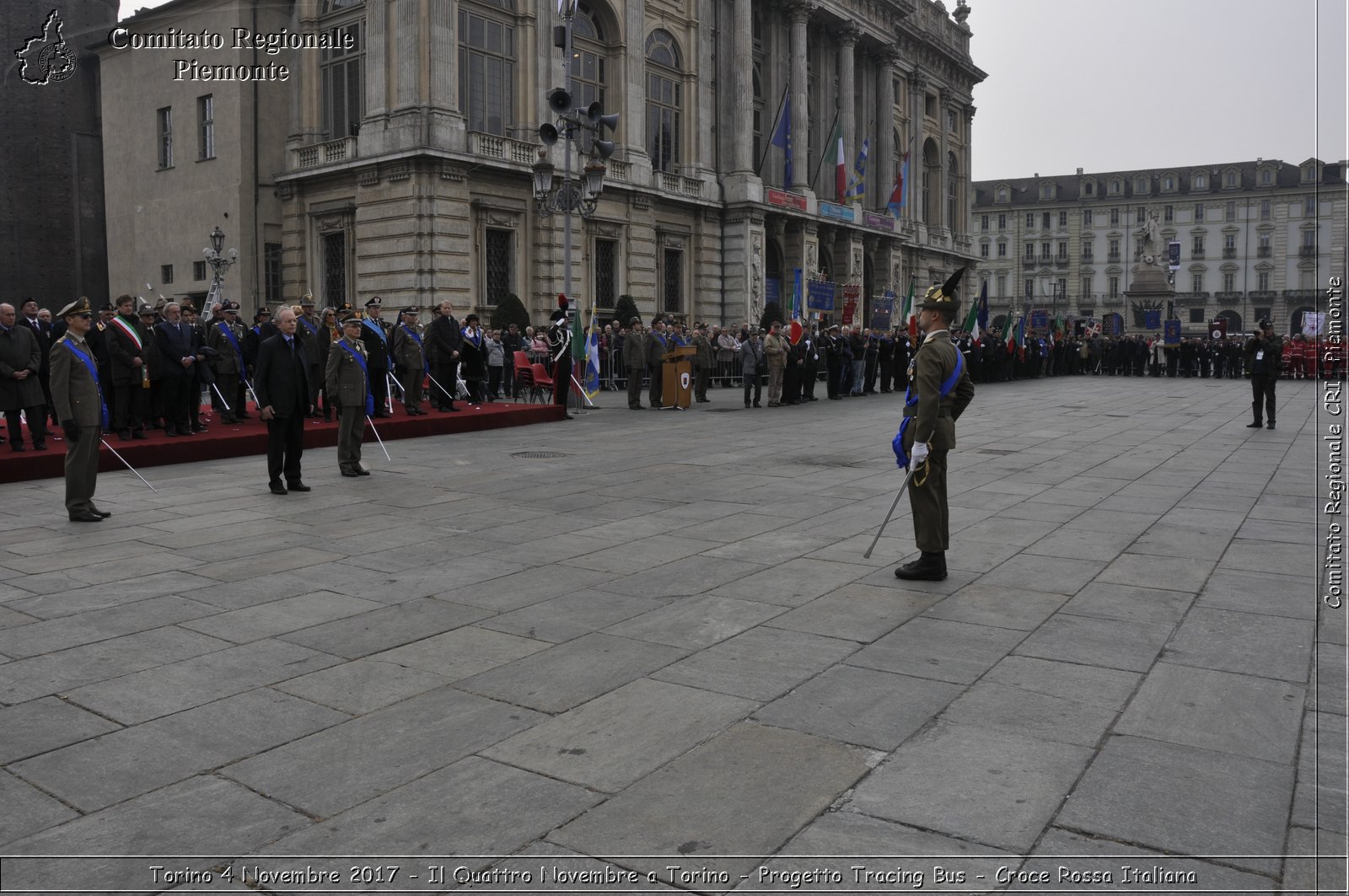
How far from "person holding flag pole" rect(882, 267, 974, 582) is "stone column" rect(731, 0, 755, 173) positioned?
114 ft

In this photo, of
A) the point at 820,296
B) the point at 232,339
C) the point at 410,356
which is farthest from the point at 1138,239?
the point at 232,339

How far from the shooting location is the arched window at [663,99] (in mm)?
38188

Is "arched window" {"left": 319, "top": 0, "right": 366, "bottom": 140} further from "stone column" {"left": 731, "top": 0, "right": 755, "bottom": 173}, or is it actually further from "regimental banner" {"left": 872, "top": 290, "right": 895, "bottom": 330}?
"regimental banner" {"left": 872, "top": 290, "right": 895, "bottom": 330}

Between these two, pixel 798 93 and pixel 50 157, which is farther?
pixel 798 93

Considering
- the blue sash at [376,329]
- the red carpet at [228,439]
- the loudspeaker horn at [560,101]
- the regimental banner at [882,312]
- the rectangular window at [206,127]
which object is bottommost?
the red carpet at [228,439]

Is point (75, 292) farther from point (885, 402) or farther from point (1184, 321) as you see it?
point (1184, 321)

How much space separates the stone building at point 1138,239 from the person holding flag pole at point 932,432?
3514 inches

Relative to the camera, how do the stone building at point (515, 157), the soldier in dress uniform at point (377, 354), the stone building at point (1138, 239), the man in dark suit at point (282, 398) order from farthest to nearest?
the stone building at point (1138, 239) < the stone building at point (515, 157) < the soldier in dress uniform at point (377, 354) < the man in dark suit at point (282, 398)

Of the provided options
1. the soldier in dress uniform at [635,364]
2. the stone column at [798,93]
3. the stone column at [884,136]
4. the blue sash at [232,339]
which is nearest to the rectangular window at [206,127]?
the soldier in dress uniform at [635,364]

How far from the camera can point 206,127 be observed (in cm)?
3447

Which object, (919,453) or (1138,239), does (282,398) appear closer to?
(919,453)

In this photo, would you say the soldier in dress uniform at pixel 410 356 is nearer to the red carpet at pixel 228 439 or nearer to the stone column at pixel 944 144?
the red carpet at pixel 228 439

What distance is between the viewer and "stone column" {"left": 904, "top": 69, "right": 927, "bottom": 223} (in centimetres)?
5706

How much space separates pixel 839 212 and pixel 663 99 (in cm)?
1116
